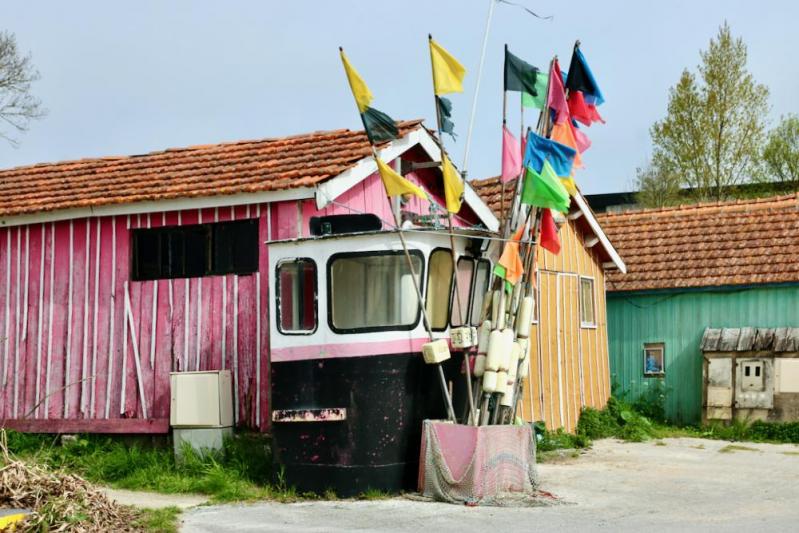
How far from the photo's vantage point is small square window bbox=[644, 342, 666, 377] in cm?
2247

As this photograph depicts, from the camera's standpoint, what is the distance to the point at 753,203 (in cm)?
2395

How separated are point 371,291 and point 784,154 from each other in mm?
35682

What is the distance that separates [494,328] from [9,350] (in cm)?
709

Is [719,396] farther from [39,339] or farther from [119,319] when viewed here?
[39,339]

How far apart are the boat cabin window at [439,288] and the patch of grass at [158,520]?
3.60 m

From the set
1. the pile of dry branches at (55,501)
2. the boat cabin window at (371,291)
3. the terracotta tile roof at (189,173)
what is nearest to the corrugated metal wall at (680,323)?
the terracotta tile roof at (189,173)

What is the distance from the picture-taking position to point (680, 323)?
73.3 ft

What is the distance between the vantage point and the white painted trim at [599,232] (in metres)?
20.5

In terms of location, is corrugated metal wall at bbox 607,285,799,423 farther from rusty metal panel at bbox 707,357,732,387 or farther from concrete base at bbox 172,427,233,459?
concrete base at bbox 172,427,233,459

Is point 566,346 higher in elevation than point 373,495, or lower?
higher

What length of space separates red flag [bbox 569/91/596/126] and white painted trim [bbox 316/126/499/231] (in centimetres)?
175

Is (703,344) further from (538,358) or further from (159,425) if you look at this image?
(159,425)

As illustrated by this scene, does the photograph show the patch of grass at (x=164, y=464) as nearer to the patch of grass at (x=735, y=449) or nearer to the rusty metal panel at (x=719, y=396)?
the patch of grass at (x=735, y=449)

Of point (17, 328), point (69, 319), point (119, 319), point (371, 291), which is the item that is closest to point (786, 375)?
point (371, 291)
